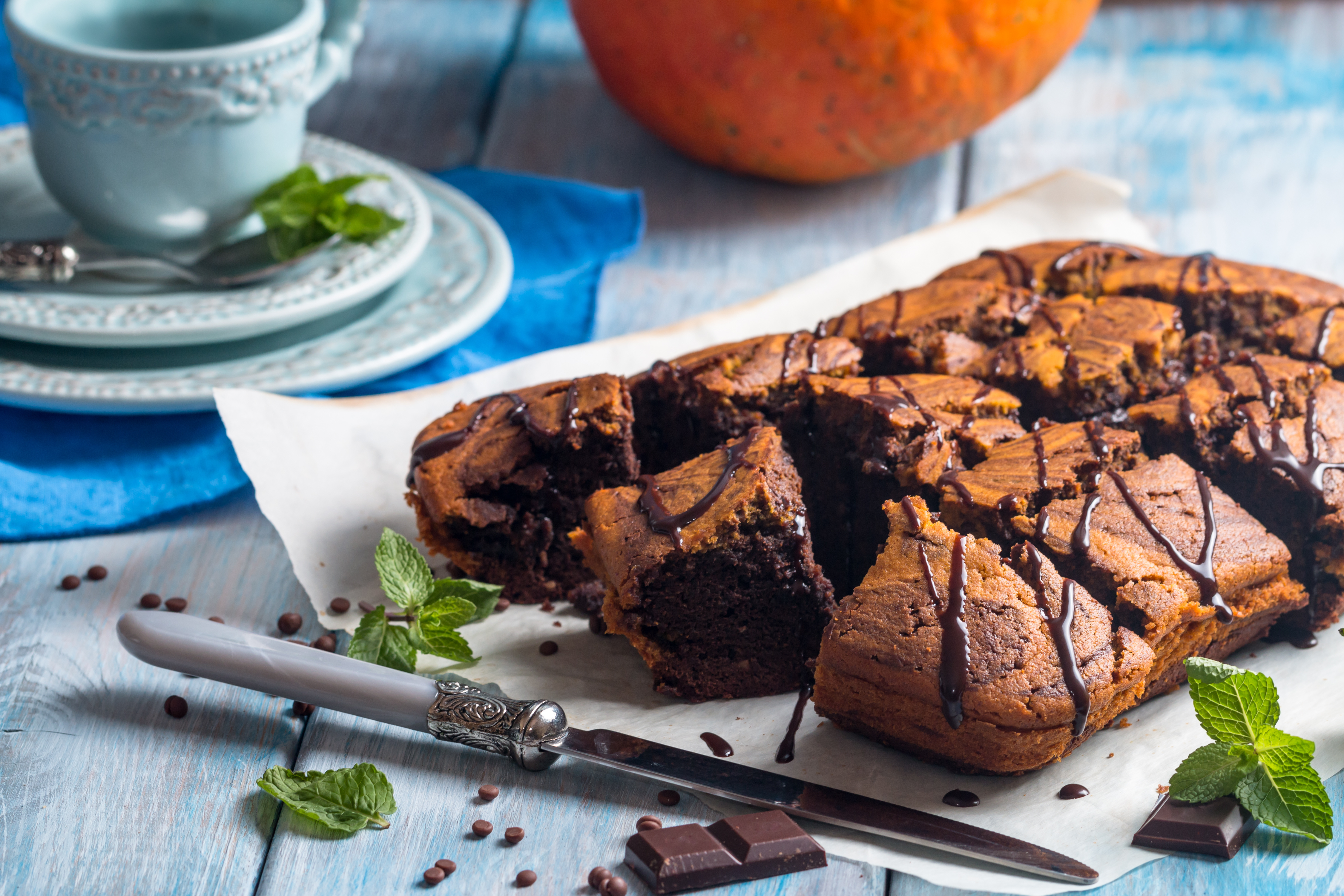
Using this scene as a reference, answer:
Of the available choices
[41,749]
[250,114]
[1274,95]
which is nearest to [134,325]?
[250,114]

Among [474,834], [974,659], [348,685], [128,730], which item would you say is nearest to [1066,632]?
[974,659]

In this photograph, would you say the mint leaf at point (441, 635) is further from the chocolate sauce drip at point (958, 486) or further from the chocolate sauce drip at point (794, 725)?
the chocolate sauce drip at point (958, 486)

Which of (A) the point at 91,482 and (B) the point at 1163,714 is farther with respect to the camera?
(A) the point at 91,482

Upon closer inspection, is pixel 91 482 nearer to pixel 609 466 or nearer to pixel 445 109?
pixel 609 466

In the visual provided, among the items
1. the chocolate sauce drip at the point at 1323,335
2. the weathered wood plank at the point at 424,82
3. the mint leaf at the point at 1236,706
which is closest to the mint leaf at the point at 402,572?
the mint leaf at the point at 1236,706

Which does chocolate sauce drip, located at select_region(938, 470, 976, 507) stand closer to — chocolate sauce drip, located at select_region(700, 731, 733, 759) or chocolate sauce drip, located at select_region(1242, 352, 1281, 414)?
chocolate sauce drip, located at select_region(700, 731, 733, 759)

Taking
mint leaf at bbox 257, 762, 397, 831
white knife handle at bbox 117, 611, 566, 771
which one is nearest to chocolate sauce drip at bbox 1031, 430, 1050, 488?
white knife handle at bbox 117, 611, 566, 771

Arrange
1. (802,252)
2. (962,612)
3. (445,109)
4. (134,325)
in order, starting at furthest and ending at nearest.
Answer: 1. (445,109)
2. (802,252)
3. (134,325)
4. (962,612)
